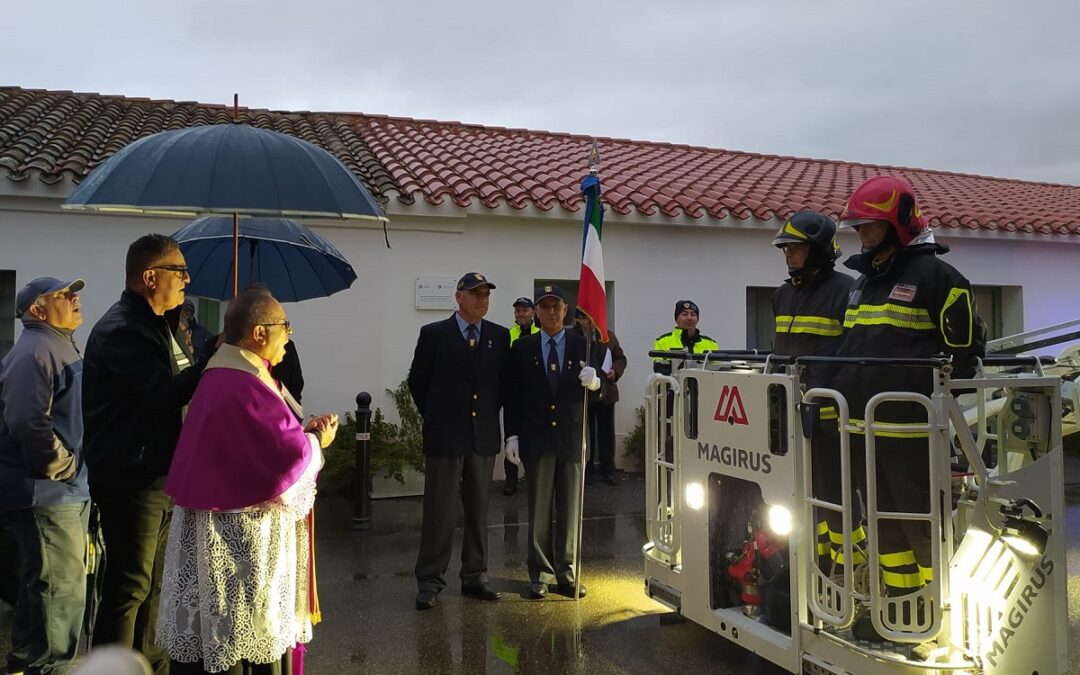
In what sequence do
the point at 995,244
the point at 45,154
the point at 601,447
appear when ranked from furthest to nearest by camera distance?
the point at 995,244, the point at 601,447, the point at 45,154

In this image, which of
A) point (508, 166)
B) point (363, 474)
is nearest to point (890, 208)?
point (363, 474)

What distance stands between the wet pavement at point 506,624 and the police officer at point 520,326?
1768 millimetres

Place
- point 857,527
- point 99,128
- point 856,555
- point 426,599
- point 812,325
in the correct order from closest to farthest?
point 856,555, point 857,527, point 812,325, point 426,599, point 99,128

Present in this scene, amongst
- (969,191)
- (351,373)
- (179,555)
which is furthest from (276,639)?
(969,191)

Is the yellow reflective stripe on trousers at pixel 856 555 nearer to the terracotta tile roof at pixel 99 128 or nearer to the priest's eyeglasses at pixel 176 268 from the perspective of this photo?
the priest's eyeglasses at pixel 176 268

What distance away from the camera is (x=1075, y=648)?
4.52 metres

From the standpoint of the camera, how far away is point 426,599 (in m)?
5.27

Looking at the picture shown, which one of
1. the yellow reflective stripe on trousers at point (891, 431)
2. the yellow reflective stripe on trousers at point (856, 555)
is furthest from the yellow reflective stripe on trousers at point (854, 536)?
the yellow reflective stripe on trousers at point (891, 431)

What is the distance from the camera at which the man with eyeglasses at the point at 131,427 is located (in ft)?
11.0

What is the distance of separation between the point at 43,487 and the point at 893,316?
411 cm

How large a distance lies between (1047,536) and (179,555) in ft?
11.6

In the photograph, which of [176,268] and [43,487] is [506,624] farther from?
[176,268]

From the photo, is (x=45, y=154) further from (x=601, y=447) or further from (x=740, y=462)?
(x=740, y=462)

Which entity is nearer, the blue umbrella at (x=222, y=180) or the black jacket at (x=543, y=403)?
the blue umbrella at (x=222, y=180)
